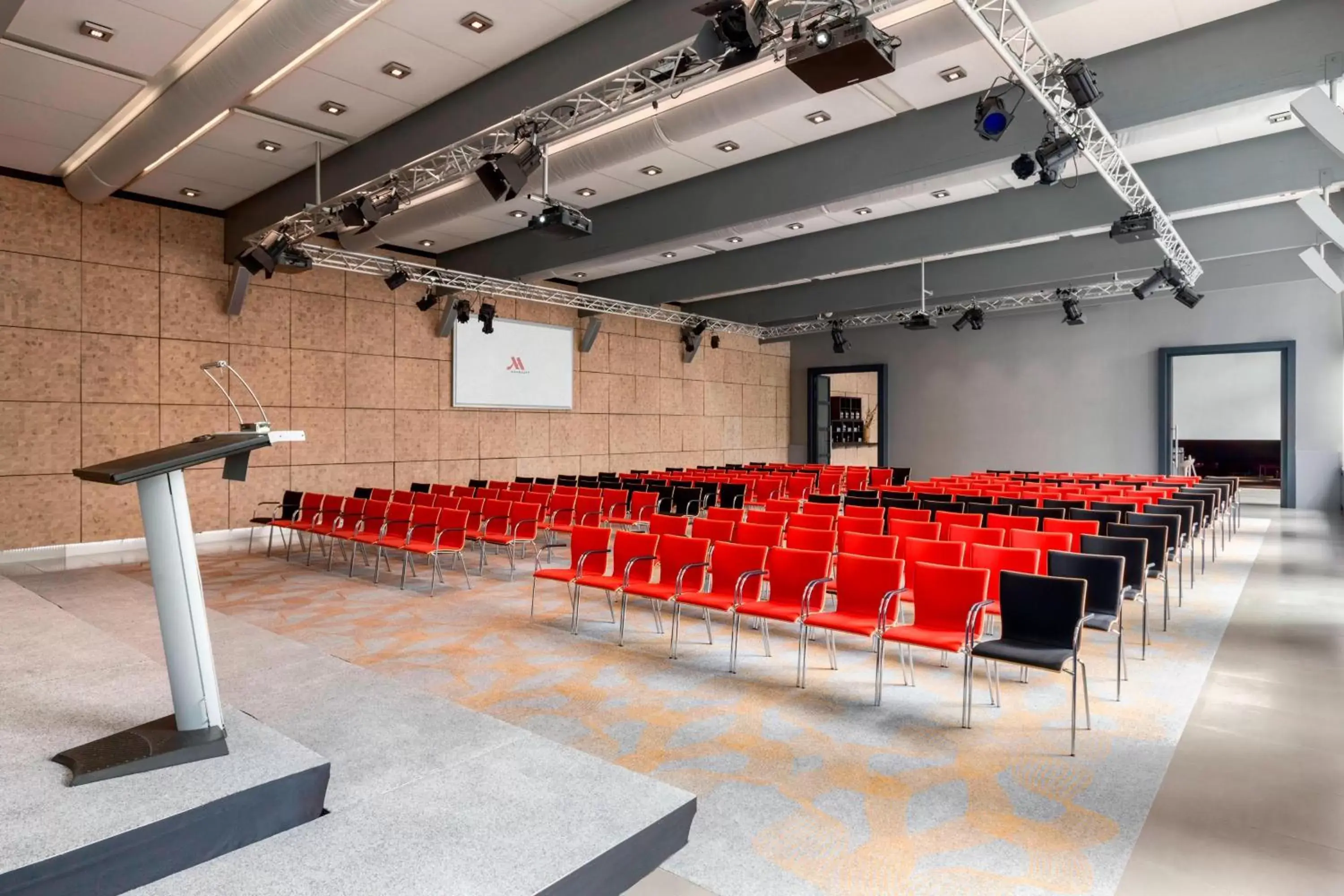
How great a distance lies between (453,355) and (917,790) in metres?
12.6

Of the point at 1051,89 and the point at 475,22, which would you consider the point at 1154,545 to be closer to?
the point at 1051,89

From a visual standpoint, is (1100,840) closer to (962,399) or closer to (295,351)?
(295,351)

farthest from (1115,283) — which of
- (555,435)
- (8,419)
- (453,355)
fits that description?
(8,419)

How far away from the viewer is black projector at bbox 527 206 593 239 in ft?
27.5

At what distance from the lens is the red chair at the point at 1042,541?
22.0ft

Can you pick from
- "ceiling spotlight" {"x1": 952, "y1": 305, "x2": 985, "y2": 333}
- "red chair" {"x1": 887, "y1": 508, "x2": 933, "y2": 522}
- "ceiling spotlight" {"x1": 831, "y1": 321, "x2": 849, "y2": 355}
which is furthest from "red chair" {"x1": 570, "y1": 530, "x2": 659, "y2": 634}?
"ceiling spotlight" {"x1": 831, "y1": 321, "x2": 849, "y2": 355}

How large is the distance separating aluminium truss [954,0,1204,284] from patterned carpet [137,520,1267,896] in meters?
4.60

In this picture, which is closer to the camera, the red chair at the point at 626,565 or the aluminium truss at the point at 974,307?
the red chair at the point at 626,565

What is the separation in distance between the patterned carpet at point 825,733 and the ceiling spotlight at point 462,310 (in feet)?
24.3

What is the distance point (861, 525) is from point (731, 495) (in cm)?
370

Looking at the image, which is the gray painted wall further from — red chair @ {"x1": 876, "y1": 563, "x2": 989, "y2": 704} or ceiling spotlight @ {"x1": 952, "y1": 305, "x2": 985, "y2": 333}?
red chair @ {"x1": 876, "y1": 563, "x2": 989, "y2": 704}

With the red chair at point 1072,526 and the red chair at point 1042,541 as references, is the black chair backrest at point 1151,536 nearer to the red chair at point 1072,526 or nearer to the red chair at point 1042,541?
the red chair at point 1072,526

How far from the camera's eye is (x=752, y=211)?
10227 millimetres

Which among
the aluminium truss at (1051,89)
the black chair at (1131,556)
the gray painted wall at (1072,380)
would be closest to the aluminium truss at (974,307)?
the gray painted wall at (1072,380)
